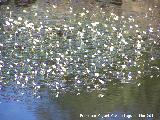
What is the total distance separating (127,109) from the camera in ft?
67.3

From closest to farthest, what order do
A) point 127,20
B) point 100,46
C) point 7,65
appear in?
point 7,65 → point 100,46 → point 127,20

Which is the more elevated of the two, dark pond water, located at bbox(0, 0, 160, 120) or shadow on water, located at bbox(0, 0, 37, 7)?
shadow on water, located at bbox(0, 0, 37, 7)

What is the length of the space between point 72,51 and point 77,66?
290 centimetres

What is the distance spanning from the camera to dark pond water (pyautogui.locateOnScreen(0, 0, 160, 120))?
20125 millimetres

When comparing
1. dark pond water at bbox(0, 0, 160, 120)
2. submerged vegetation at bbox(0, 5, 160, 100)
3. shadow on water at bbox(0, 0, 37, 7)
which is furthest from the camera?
shadow on water at bbox(0, 0, 37, 7)

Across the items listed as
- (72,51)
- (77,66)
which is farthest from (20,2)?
(77,66)

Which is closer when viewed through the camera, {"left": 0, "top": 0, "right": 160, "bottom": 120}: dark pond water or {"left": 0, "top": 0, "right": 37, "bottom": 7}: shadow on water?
{"left": 0, "top": 0, "right": 160, "bottom": 120}: dark pond water

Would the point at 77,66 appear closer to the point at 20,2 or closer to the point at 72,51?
the point at 72,51

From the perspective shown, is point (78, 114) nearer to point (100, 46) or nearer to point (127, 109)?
point (127, 109)

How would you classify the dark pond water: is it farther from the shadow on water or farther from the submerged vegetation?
the shadow on water

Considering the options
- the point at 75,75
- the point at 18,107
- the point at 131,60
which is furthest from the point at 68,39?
the point at 18,107

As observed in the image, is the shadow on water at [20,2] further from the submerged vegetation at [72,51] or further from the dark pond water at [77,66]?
the submerged vegetation at [72,51]

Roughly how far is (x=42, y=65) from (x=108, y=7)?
74.5ft

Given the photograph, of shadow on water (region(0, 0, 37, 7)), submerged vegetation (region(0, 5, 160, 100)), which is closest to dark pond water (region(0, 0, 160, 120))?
submerged vegetation (region(0, 5, 160, 100))
